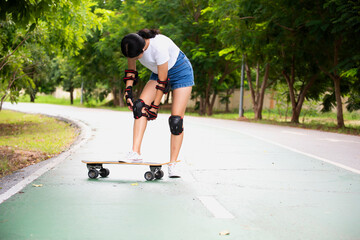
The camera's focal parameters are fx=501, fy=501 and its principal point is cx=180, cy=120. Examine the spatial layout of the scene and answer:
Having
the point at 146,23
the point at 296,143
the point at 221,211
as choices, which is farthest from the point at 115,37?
the point at 221,211

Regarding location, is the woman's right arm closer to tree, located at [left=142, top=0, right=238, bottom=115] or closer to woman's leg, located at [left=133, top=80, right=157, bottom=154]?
woman's leg, located at [left=133, top=80, right=157, bottom=154]

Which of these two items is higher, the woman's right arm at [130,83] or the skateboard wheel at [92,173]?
the woman's right arm at [130,83]

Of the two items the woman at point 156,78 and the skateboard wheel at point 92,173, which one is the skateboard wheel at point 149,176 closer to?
the woman at point 156,78

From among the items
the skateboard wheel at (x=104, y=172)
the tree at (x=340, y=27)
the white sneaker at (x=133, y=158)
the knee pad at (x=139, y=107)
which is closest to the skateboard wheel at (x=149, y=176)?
the white sneaker at (x=133, y=158)

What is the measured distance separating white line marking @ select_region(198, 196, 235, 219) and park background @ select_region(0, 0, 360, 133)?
314 centimetres

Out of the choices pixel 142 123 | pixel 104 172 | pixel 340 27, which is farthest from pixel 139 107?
pixel 340 27

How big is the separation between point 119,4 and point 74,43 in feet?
72.9

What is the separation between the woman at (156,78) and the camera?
5578 mm

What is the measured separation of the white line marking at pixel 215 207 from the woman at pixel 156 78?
1.16 m


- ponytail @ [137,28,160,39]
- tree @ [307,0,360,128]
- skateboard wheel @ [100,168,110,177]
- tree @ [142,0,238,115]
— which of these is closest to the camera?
ponytail @ [137,28,160,39]

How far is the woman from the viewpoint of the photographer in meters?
5.58

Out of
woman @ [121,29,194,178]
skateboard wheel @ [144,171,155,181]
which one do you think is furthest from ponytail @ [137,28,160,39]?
skateboard wheel @ [144,171,155,181]

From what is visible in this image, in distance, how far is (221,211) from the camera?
4.57 metres

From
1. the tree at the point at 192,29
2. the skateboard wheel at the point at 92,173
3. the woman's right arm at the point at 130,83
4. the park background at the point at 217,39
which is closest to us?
the woman's right arm at the point at 130,83
